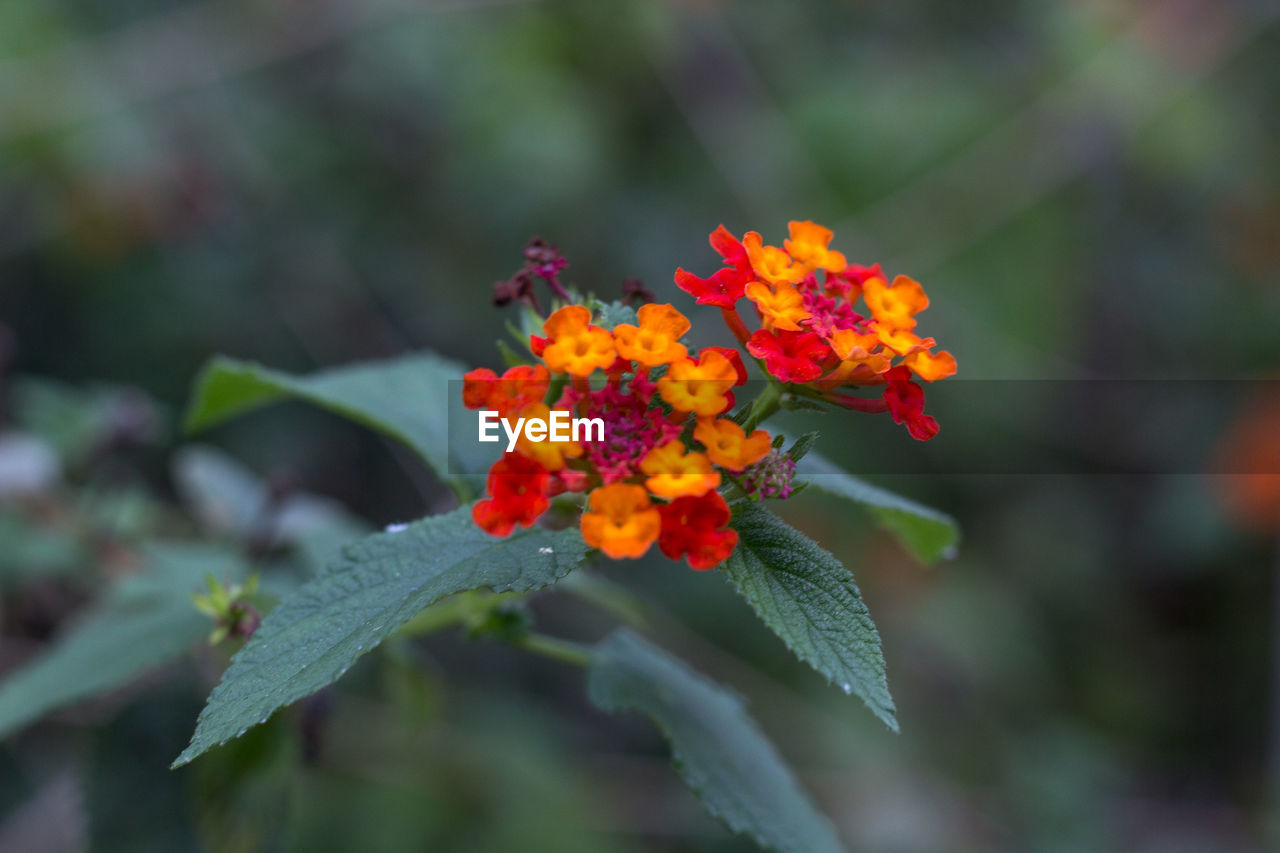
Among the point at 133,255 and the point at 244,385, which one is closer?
the point at 244,385

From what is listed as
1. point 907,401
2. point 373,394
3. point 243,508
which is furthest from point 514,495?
point 243,508

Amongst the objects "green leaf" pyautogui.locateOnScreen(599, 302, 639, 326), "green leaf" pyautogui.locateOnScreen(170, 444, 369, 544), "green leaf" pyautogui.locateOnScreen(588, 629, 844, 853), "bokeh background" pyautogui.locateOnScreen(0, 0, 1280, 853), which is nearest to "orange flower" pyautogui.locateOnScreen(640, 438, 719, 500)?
"green leaf" pyautogui.locateOnScreen(599, 302, 639, 326)

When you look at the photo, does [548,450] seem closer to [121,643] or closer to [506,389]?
[506,389]

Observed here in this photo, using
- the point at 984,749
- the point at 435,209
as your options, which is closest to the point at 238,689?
the point at 435,209

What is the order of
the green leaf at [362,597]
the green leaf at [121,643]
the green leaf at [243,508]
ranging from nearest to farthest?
the green leaf at [362,597], the green leaf at [121,643], the green leaf at [243,508]

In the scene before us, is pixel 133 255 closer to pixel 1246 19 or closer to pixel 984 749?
pixel 984 749

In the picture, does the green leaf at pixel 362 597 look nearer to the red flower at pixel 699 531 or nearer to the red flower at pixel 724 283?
the red flower at pixel 699 531

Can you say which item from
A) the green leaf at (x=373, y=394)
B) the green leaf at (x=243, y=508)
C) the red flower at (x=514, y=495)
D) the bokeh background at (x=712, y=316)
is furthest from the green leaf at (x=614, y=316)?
the bokeh background at (x=712, y=316)

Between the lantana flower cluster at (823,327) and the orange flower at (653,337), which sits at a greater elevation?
the lantana flower cluster at (823,327)
